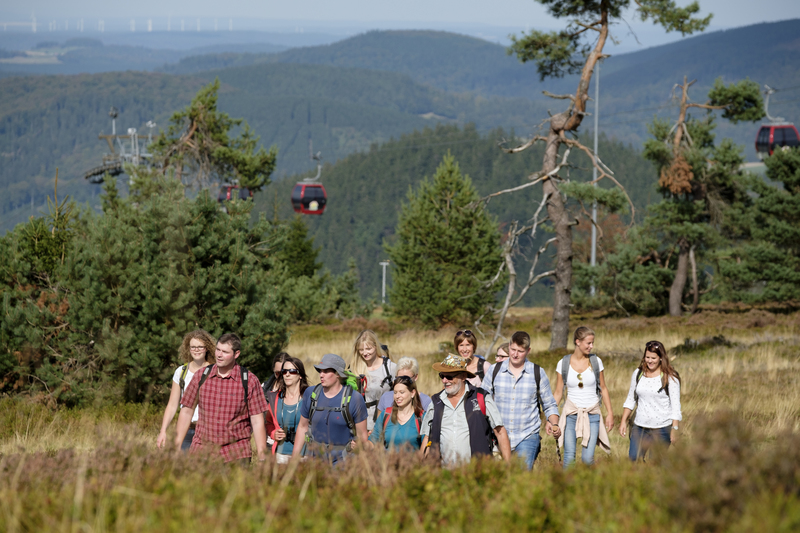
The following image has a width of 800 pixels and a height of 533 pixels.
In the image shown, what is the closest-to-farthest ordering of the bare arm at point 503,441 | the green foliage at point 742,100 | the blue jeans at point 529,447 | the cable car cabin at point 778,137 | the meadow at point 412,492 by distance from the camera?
the meadow at point 412,492
the bare arm at point 503,441
the blue jeans at point 529,447
the green foliage at point 742,100
the cable car cabin at point 778,137

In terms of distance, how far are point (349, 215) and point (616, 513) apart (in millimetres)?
184815

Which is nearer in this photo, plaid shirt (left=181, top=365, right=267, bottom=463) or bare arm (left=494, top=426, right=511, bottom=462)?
bare arm (left=494, top=426, right=511, bottom=462)

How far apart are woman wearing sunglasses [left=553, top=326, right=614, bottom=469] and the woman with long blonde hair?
149 cm

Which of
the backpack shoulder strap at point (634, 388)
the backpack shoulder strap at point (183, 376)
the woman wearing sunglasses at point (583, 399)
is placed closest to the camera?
the backpack shoulder strap at point (183, 376)

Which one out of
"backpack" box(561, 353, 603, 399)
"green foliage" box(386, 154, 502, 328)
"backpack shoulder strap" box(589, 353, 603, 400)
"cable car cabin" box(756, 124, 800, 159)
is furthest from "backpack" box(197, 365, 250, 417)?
"cable car cabin" box(756, 124, 800, 159)

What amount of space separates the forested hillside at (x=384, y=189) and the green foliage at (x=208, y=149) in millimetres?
136958

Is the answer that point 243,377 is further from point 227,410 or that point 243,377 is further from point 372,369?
point 372,369

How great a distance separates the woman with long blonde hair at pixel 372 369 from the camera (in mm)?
6055

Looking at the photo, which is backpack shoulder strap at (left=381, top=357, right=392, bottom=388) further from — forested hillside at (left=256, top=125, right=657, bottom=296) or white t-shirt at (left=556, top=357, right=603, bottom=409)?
forested hillside at (left=256, top=125, right=657, bottom=296)

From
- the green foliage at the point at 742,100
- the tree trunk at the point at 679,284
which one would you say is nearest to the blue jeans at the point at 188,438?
the green foliage at the point at 742,100

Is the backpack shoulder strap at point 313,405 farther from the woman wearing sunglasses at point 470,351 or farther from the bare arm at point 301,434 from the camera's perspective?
the woman wearing sunglasses at point 470,351

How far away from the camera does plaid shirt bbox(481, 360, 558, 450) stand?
225 inches

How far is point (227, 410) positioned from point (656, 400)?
3.43 m

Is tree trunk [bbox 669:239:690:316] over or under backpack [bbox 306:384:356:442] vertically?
under
